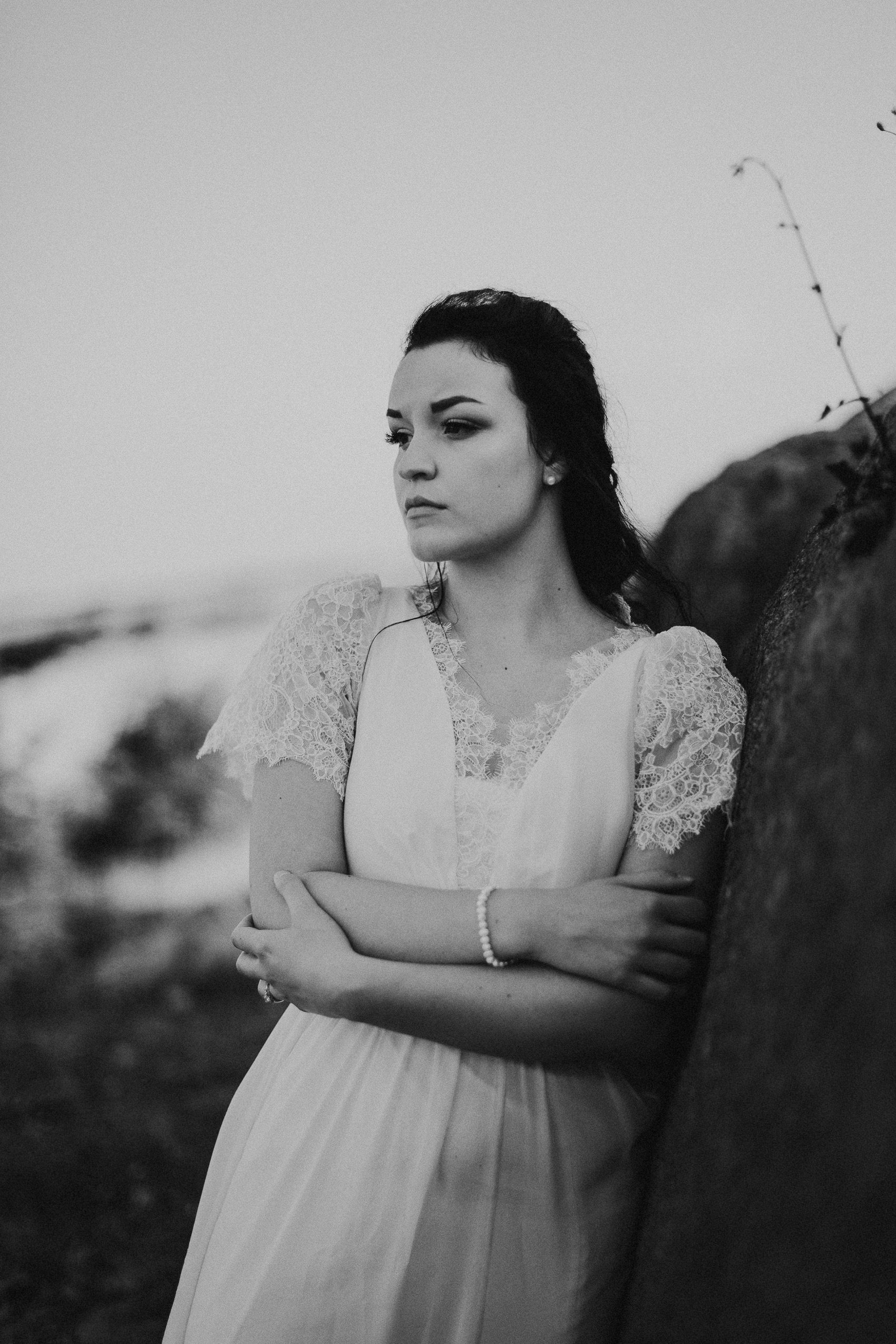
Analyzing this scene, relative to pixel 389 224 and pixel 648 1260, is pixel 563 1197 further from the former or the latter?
pixel 389 224

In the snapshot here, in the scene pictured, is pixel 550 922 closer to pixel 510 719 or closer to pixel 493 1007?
pixel 493 1007

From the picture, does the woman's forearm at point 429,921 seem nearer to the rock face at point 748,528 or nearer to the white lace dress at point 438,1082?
the white lace dress at point 438,1082

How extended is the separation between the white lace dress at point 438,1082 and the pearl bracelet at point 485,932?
0.02 metres

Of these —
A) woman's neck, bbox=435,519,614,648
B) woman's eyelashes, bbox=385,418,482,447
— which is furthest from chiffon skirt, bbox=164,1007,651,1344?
woman's eyelashes, bbox=385,418,482,447

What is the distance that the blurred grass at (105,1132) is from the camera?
10.9 ft

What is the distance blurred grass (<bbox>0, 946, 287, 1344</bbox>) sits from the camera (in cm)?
332

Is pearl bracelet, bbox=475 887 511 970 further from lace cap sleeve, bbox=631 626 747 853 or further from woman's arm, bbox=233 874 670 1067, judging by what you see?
lace cap sleeve, bbox=631 626 747 853

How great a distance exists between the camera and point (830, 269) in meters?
3.79

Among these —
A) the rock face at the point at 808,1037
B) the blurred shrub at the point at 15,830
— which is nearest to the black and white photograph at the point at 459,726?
the rock face at the point at 808,1037

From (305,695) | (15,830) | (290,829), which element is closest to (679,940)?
(290,829)

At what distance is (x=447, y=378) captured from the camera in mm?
2078

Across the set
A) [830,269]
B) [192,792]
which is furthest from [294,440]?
[830,269]

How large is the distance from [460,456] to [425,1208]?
128cm

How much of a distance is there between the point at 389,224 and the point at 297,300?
0.55 m
